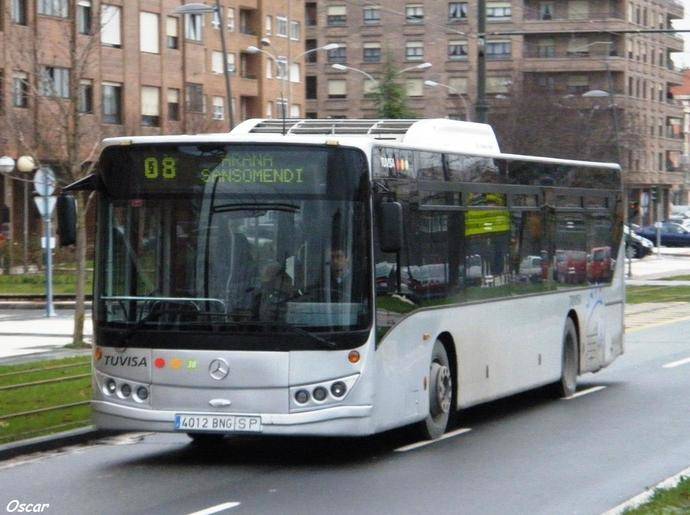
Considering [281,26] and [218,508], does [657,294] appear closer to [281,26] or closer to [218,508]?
[218,508]

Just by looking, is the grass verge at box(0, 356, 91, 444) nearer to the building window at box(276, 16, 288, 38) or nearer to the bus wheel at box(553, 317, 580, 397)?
the bus wheel at box(553, 317, 580, 397)

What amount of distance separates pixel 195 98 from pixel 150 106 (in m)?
4.96

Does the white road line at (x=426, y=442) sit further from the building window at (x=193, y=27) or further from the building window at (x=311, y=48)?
the building window at (x=311, y=48)

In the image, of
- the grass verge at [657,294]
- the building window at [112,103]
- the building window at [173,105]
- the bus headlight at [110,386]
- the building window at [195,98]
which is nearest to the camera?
the bus headlight at [110,386]

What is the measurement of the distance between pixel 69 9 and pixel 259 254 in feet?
43.1

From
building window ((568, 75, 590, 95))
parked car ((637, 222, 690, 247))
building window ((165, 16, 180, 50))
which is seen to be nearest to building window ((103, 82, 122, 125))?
building window ((165, 16, 180, 50))

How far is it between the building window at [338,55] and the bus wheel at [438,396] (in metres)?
101

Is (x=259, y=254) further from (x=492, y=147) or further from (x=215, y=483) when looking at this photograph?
(x=492, y=147)

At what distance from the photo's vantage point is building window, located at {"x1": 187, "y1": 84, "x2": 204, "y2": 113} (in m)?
69.9

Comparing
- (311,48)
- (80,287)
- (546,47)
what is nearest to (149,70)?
(80,287)

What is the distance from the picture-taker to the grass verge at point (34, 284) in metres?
43.0

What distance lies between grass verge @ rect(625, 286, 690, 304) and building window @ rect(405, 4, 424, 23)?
66451 millimetres

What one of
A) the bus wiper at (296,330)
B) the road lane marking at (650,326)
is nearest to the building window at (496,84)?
the road lane marking at (650,326)

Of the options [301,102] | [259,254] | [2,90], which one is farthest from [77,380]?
[301,102]
